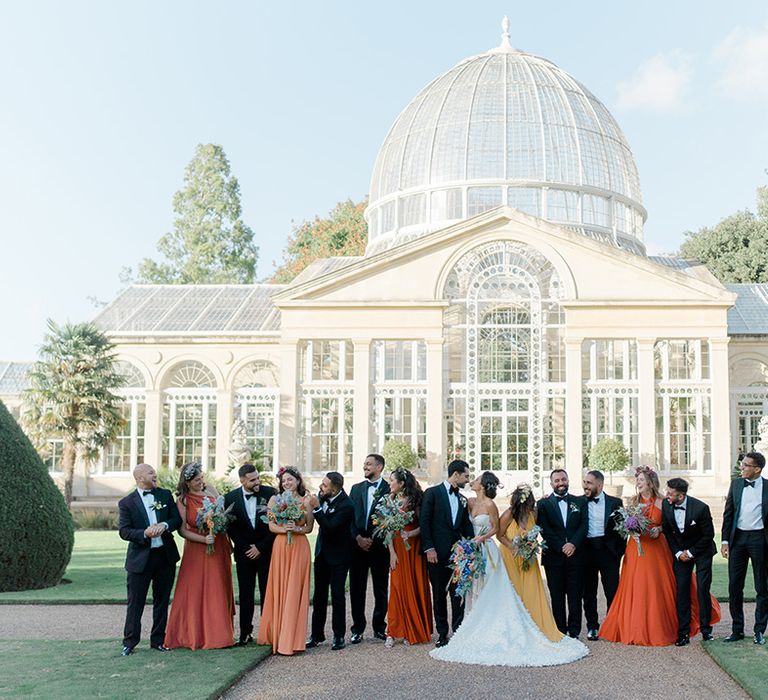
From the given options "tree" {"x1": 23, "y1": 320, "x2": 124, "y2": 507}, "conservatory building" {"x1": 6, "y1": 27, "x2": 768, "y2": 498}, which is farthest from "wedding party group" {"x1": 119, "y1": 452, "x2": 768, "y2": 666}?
"tree" {"x1": 23, "y1": 320, "x2": 124, "y2": 507}

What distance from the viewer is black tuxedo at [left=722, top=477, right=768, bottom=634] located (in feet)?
34.9

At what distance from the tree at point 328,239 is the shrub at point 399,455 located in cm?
2315

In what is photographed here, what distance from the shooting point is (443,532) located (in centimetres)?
1050

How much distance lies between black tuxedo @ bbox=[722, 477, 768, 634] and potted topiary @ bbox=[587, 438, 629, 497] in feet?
59.0

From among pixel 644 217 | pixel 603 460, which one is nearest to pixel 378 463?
pixel 603 460

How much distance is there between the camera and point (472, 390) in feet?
99.0

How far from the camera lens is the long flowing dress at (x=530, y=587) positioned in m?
10.2

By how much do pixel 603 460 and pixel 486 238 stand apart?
766 cm

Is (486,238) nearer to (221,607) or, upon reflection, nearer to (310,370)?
(310,370)

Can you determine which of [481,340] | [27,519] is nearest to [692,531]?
[27,519]

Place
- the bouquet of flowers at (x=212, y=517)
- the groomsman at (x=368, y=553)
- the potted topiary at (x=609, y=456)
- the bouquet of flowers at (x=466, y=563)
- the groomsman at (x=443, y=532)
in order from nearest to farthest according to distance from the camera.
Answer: the bouquet of flowers at (x=466, y=563) → the bouquet of flowers at (x=212, y=517) → the groomsman at (x=443, y=532) → the groomsman at (x=368, y=553) → the potted topiary at (x=609, y=456)

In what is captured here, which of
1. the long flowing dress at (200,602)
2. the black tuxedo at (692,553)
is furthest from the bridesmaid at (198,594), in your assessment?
the black tuxedo at (692,553)

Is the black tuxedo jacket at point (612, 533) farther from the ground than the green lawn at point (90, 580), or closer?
farther from the ground

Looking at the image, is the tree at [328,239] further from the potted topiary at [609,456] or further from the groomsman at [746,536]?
the groomsman at [746,536]
